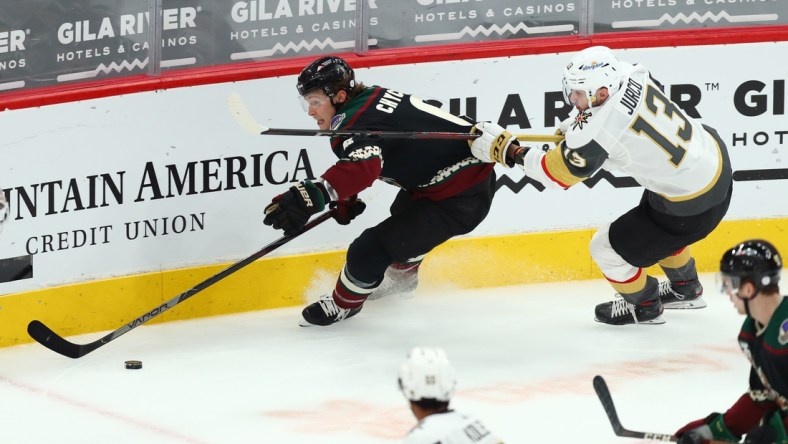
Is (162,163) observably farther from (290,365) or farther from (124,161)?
(290,365)

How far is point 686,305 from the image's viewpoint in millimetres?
5676

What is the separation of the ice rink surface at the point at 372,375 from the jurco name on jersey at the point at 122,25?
111cm

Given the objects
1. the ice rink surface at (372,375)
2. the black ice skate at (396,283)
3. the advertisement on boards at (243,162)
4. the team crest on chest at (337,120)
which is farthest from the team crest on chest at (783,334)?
the advertisement on boards at (243,162)

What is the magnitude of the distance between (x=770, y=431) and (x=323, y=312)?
245 centimetres

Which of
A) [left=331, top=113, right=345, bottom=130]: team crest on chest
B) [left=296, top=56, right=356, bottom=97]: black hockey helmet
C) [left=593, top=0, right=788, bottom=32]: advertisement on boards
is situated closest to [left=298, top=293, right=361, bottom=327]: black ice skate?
[left=331, top=113, right=345, bottom=130]: team crest on chest

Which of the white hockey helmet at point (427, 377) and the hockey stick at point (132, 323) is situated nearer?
the white hockey helmet at point (427, 377)

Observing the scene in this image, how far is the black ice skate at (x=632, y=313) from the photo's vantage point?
546cm

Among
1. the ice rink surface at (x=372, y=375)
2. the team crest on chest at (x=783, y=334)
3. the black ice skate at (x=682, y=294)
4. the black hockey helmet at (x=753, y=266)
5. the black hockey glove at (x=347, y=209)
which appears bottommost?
the ice rink surface at (x=372, y=375)

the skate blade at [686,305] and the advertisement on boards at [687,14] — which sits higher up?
the advertisement on boards at [687,14]

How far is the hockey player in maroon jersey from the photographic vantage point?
3168mm

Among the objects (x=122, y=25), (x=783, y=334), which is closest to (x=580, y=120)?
(x=122, y=25)

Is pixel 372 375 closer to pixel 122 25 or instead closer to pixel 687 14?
pixel 122 25

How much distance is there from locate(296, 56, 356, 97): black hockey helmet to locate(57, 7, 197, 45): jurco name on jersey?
0.70m

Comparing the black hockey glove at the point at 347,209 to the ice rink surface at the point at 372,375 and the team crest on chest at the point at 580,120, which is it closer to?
the ice rink surface at the point at 372,375
